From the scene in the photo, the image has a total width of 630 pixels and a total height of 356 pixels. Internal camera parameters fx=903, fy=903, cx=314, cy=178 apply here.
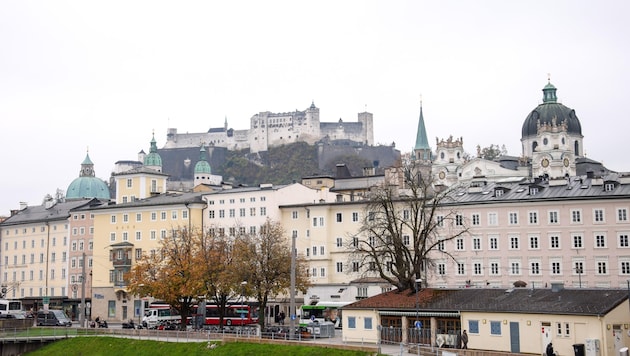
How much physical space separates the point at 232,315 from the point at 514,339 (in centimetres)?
3814

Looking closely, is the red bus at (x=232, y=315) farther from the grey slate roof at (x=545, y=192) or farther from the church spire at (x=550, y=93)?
the church spire at (x=550, y=93)

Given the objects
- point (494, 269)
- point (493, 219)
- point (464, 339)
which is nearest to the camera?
point (464, 339)

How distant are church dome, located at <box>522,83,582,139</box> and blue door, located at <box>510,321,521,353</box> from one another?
10745 centimetres

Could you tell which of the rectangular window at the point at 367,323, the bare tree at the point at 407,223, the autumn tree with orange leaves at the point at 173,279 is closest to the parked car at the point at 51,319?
the autumn tree with orange leaves at the point at 173,279

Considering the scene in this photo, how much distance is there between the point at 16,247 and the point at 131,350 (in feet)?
219

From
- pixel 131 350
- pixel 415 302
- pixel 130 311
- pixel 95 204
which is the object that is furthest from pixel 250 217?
pixel 415 302

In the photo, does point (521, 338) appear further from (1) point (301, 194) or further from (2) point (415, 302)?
(1) point (301, 194)

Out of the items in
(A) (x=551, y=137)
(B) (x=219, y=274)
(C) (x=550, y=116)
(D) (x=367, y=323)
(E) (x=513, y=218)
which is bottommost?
(D) (x=367, y=323)

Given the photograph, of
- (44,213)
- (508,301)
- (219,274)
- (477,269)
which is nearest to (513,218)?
(477,269)

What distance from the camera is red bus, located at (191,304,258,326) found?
82812 mm

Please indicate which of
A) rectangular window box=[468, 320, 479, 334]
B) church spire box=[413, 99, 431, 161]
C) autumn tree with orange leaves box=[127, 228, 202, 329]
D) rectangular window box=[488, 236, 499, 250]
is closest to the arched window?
church spire box=[413, 99, 431, 161]

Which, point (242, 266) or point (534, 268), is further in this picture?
point (534, 268)

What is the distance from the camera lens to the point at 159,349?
207 ft

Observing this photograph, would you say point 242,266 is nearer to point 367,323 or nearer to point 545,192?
point 367,323
